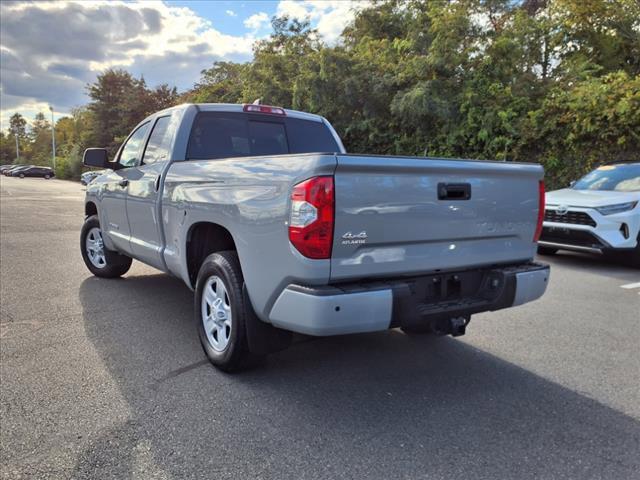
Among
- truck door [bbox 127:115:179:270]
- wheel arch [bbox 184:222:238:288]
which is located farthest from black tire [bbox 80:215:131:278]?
wheel arch [bbox 184:222:238:288]

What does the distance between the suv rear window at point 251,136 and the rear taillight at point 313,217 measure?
200 centimetres

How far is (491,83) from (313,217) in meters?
13.5

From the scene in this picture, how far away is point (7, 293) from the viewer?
5496 millimetres

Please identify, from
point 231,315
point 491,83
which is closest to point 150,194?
point 231,315

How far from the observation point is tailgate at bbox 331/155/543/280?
2.73 metres

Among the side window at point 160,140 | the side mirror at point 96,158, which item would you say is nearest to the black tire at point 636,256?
the side window at point 160,140

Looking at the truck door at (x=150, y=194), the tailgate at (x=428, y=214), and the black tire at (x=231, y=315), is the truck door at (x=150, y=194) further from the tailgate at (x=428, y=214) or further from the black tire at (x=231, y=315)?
the tailgate at (x=428, y=214)

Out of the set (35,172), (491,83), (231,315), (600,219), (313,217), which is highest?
(491,83)

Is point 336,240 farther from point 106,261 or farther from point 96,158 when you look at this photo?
point 106,261

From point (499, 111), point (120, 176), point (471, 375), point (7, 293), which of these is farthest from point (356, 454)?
point (499, 111)

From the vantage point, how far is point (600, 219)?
7.43m

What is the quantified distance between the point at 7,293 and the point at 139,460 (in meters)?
3.99

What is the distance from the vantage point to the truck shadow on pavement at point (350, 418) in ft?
8.03

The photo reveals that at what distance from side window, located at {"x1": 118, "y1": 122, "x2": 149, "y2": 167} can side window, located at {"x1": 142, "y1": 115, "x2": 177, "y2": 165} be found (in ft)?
0.81
